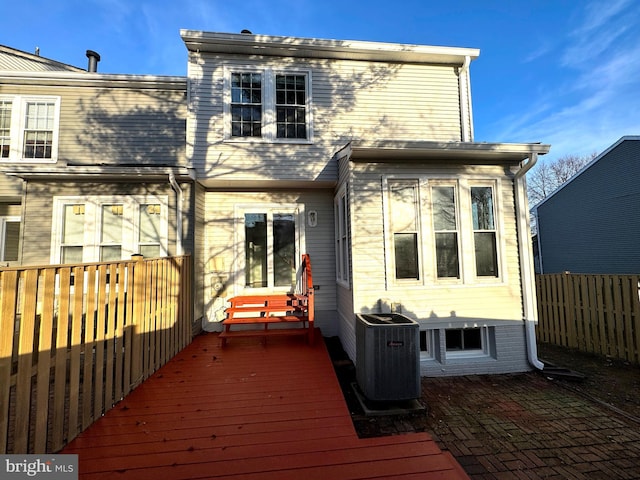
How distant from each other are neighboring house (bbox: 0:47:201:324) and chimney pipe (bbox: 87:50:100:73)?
268 centimetres

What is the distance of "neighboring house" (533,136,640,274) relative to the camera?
398 inches

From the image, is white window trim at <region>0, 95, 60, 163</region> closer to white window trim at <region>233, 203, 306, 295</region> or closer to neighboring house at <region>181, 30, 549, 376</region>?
neighboring house at <region>181, 30, 549, 376</region>

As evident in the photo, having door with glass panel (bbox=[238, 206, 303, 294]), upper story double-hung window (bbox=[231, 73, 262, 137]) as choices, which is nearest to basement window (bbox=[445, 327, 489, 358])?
door with glass panel (bbox=[238, 206, 303, 294])

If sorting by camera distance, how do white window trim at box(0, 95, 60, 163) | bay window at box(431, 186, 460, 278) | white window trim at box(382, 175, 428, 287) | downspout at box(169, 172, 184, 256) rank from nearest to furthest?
white window trim at box(382, 175, 428, 287) → bay window at box(431, 186, 460, 278) → downspout at box(169, 172, 184, 256) → white window trim at box(0, 95, 60, 163)

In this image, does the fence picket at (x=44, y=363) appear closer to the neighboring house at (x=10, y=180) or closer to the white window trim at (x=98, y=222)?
the white window trim at (x=98, y=222)

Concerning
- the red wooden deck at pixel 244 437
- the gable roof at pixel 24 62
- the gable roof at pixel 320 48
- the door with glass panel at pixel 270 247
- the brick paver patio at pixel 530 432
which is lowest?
the brick paver patio at pixel 530 432

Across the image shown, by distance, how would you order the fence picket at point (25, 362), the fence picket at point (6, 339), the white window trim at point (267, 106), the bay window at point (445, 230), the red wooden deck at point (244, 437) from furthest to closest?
the white window trim at point (267, 106) < the bay window at point (445, 230) < the red wooden deck at point (244, 437) < the fence picket at point (25, 362) < the fence picket at point (6, 339)

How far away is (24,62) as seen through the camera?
404 inches

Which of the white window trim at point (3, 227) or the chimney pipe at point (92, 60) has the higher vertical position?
the chimney pipe at point (92, 60)

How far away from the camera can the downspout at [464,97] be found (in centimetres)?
634

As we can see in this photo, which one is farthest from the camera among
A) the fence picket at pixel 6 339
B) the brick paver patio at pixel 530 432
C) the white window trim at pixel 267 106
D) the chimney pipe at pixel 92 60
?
the chimney pipe at pixel 92 60

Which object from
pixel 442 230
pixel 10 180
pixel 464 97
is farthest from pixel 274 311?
pixel 10 180

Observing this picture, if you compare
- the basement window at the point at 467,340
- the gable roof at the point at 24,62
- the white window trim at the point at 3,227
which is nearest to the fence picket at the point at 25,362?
the basement window at the point at 467,340

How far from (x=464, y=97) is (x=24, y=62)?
15419 millimetres
